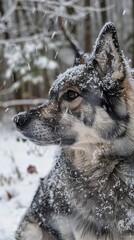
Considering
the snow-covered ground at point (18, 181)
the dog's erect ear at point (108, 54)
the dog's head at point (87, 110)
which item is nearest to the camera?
the dog's erect ear at point (108, 54)

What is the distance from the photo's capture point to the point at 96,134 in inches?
156

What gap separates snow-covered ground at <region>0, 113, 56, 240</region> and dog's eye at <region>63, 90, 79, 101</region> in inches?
36.8

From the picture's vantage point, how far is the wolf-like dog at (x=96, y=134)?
12.8ft

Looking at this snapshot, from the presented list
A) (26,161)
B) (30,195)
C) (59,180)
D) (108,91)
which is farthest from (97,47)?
(26,161)

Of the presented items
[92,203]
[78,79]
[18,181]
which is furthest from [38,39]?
[92,203]

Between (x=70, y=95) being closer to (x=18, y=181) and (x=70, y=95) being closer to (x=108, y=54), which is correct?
(x=108, y=54)

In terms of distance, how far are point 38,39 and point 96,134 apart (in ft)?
22.0

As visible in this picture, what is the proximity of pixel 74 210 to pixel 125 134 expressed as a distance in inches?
34.0

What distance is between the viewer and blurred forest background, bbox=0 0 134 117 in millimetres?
8961

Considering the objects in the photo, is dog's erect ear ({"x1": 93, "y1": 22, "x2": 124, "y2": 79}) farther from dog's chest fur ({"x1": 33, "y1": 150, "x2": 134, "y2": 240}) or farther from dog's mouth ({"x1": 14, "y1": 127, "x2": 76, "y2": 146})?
dog's chest fur ({"x1": 33, "y1": 150, "x2": 134, "y2": 240})

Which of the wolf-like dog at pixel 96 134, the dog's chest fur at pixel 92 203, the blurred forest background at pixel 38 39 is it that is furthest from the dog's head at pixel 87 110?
the blurred forest background at pixel 38 39

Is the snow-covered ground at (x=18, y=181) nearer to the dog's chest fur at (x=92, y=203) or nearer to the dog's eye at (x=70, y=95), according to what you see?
the dog's chest fur at (x=92, y=203)

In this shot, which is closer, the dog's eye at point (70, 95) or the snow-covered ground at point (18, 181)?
the dog's eye at point (70, 95)

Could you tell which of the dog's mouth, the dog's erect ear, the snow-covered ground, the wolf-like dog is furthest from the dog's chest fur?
the dog's erect ear
